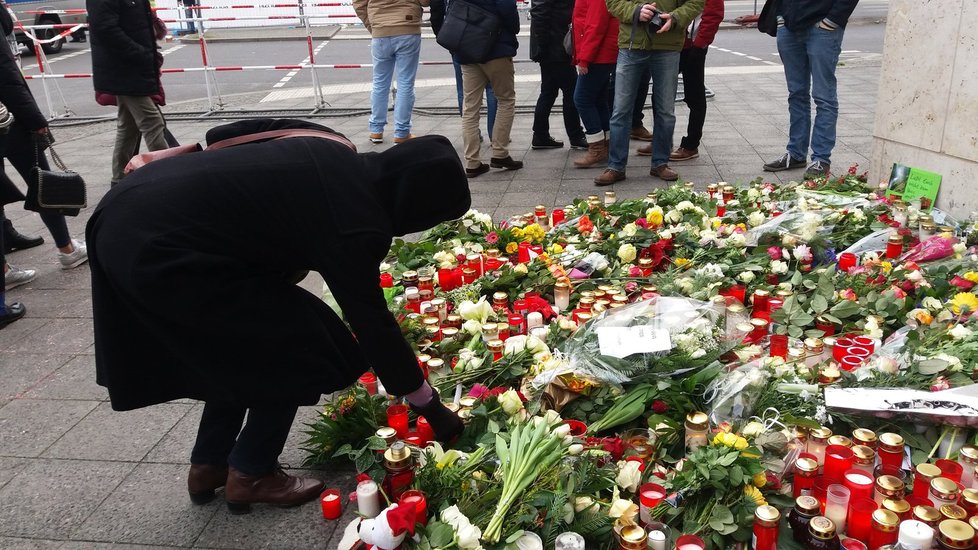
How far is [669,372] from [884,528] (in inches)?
37.0

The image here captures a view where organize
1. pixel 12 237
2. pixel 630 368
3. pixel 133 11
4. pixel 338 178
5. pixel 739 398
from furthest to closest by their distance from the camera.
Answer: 1. pixel 133 11
2. pixel 12 237
3. pixel 630 368
4. pixel 739 398
5. pixel 338 178

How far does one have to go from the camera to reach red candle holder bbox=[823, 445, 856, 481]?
85.4 inches

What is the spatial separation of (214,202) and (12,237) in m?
4.16

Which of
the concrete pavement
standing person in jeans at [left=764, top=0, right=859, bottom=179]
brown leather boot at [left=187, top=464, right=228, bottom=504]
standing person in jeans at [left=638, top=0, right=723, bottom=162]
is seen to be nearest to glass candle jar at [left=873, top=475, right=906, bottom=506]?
the concrete pavement

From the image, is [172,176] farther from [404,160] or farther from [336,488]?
[336,488]

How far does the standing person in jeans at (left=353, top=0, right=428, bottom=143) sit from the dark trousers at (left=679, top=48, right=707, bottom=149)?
2.33 meters

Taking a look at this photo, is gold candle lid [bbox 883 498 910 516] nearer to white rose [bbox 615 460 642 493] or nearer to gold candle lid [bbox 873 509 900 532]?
gold candle lid [bbox 873 509 900 532]

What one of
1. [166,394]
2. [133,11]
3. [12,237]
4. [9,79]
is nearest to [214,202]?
[166,394]

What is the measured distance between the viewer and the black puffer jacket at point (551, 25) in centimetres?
657

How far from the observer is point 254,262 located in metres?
2.15

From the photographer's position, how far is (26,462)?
289 cm

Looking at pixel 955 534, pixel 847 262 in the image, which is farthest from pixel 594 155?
pixel 955 534

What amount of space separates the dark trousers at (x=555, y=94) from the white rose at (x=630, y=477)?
197 inches

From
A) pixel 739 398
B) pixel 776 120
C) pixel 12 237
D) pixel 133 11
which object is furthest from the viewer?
pixel 776 120
